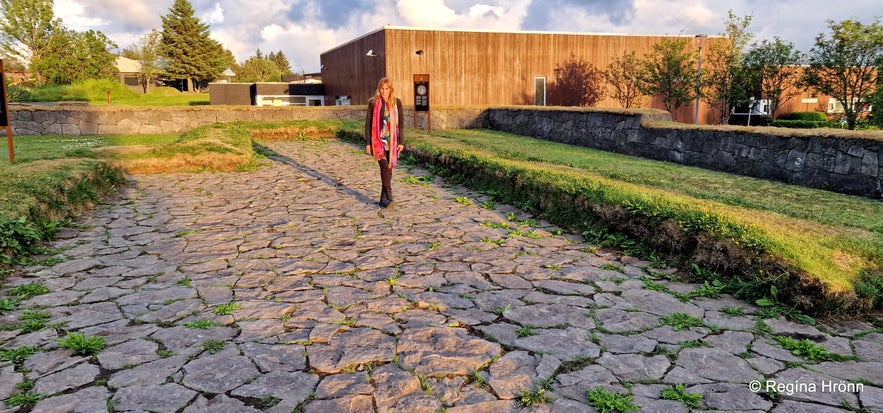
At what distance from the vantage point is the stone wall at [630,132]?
8.55 m

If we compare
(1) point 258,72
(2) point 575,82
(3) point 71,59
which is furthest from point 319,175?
(1) point 258,72

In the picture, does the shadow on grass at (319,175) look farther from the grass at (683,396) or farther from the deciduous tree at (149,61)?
the deciduous tree at (149,61)

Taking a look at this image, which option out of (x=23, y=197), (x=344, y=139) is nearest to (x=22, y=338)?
(x=23, y=197)

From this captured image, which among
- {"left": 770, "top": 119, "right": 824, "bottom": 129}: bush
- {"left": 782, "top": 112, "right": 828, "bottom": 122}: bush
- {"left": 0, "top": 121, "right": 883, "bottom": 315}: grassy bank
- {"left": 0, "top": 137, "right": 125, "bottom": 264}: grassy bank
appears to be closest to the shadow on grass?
{"left": 0, "top": 121, "right": 883, "bottom": 315}: grassy bank

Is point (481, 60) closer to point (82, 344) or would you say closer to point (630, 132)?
point (630, 132)

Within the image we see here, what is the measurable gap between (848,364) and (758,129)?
816 centimetres

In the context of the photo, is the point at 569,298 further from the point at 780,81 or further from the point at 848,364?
the point at 780,81

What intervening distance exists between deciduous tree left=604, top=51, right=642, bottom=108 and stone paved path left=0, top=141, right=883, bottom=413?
2408cm

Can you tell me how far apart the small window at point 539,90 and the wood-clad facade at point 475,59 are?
111 millimetres

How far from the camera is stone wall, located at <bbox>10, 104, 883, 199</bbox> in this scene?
28.0 feet

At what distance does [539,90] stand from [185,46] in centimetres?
4782

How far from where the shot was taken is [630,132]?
14.0m

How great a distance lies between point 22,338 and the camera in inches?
139

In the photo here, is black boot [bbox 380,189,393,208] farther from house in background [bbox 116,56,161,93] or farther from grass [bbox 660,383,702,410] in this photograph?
house in background [bbox 116,56,161,93]
